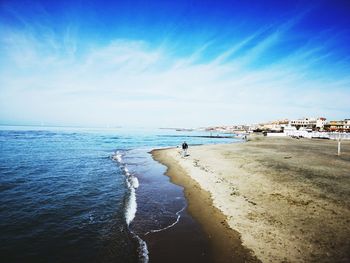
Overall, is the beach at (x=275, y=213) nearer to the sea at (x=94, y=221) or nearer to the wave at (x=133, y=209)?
the sea at (x=94, y=221)

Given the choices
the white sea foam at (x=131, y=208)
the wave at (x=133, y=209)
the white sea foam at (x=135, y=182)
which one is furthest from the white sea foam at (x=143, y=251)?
the white sea foam at (x=135, y=182)

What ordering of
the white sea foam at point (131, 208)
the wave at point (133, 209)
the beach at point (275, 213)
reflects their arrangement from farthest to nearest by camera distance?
the white sea foam at point (131, 208) → the wave at point (133, 209) → the beach at point (275, 213)

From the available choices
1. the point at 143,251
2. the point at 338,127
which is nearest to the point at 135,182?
the point at 143,251

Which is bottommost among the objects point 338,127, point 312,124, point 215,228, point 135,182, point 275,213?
point 135,182

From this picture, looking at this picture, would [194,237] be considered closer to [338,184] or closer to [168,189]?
[168,189]

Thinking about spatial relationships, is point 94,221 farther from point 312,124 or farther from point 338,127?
point 312,124

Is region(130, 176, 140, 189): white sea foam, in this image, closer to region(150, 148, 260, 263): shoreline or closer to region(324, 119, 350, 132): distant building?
region(150, 148, 260, 263): shoreline

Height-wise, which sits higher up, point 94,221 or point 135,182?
point 94,221

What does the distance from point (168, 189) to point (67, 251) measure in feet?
25.9

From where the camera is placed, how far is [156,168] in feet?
71.3

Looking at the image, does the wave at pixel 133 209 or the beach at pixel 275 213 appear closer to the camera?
the beach at pixel 275 213

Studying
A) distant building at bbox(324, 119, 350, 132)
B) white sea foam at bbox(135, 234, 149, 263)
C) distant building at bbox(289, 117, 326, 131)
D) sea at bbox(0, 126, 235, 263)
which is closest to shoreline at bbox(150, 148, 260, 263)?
sea at bbox(0, 126, 235, 263)

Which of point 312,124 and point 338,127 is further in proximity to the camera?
point 312,124

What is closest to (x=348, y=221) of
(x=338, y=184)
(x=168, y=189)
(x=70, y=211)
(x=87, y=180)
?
(x=338, y=184)
